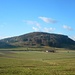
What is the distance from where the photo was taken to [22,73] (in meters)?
39.2


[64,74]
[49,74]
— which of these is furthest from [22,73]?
[64,74]

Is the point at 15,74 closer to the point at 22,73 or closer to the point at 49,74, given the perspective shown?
the point at 22,73

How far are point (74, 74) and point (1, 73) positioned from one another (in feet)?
39.0

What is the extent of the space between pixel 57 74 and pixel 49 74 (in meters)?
1.29

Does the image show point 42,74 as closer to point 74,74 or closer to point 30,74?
point 30,74

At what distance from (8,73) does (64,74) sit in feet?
30.0

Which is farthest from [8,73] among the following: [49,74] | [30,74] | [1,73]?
[49,74]

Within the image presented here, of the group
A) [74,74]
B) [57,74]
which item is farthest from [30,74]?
[74,74]

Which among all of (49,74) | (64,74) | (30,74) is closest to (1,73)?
(30,74)

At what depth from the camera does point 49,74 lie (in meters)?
38.2

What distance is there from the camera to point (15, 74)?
37750 millimetres

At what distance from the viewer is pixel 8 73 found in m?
38.6

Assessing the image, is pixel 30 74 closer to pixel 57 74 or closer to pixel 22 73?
pixel 22 73

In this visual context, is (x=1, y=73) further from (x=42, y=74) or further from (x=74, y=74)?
(x=74, y=74)
